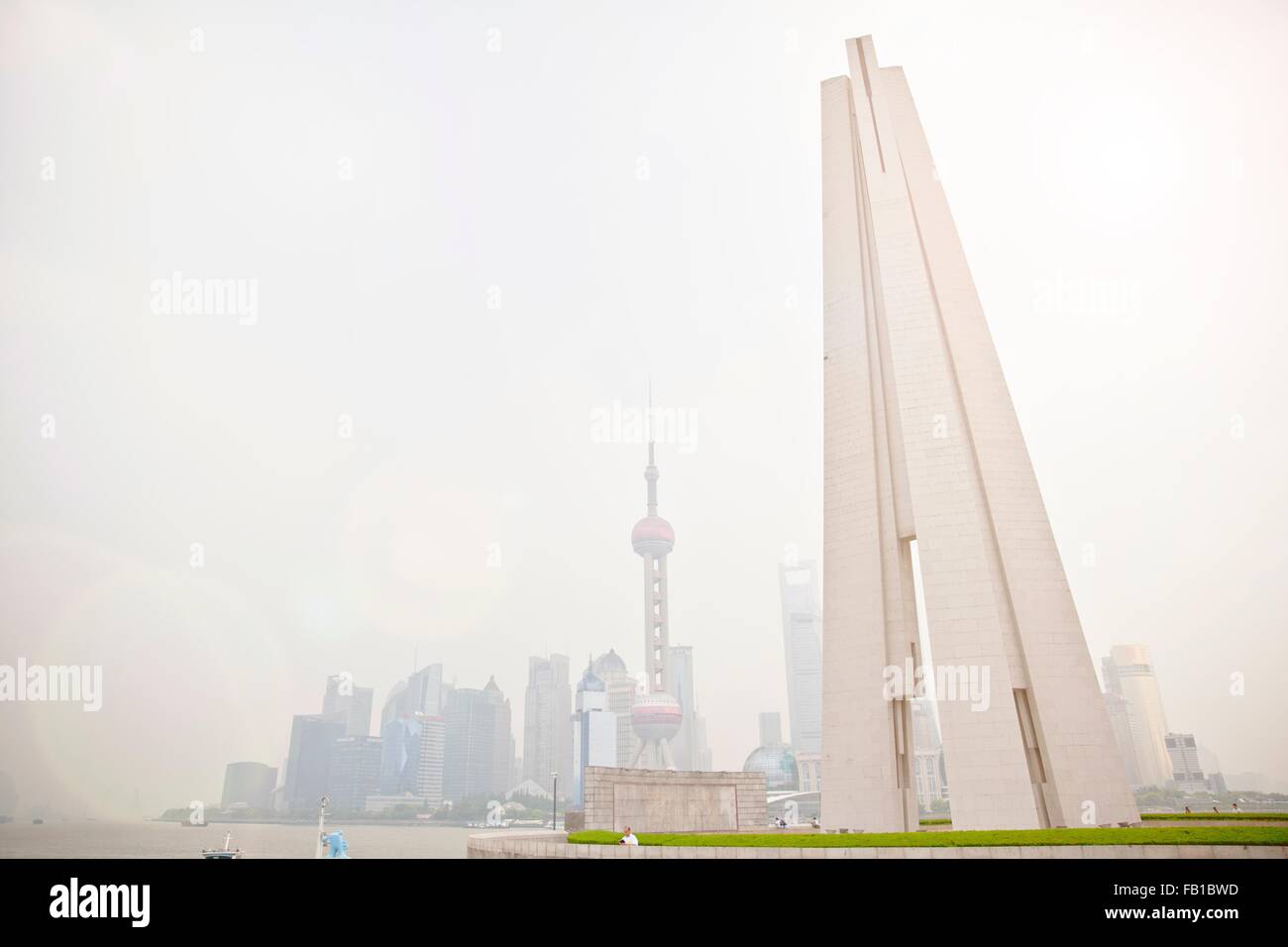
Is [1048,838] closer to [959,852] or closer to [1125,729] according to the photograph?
[959,852]

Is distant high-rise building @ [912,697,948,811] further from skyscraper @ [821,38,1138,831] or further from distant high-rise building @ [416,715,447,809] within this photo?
distant high-rise building @ [416,715,447,809]

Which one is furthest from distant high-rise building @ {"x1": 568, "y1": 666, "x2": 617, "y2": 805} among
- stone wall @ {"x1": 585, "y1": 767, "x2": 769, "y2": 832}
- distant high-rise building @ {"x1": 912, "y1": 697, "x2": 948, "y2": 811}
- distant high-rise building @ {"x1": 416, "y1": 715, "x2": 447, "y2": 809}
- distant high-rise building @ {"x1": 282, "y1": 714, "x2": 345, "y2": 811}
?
stone wall @ {"x1": 585, "y1": 767, "x2": 769, "y2": 832}

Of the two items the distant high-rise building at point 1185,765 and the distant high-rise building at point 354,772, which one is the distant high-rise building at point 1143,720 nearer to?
the distant high-rise building at point 1185,765

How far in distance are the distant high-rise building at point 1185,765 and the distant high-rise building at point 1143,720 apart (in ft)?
3.27

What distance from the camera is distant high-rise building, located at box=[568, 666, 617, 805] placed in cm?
14950

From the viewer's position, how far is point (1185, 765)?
47.1m

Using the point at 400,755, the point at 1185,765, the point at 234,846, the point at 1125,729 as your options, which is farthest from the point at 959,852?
the point at 400,755

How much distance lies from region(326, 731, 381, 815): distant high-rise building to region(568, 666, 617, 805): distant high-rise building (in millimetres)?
37445

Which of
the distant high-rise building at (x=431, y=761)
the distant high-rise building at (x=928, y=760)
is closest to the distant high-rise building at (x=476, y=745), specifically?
the distant high-rise building at (x=431, y=761)

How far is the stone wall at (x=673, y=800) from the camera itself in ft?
73.8

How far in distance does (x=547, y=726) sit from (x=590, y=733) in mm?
24126
